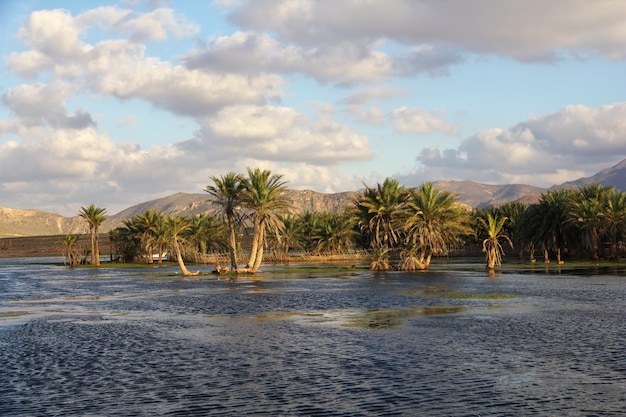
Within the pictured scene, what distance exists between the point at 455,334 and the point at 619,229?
6008cm

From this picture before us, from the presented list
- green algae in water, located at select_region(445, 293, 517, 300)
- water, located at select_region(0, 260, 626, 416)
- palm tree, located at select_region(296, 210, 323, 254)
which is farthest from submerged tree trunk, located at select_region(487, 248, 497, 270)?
palm tree, located at select_region(296, 210, 323, 254)

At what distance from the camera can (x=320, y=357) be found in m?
17.8

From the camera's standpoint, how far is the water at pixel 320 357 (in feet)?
42.0

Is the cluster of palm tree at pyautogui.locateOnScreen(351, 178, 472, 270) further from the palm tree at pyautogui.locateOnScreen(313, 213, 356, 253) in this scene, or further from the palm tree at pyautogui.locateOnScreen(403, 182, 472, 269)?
the palm tree at pyautogui.locateOnScreen(313, 213, 356, 253)

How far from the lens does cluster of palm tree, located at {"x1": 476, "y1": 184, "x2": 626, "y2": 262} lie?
239 feet

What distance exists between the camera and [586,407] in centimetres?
1220

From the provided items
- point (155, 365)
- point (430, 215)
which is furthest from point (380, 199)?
point (155, 365)

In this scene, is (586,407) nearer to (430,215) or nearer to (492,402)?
(492,402)

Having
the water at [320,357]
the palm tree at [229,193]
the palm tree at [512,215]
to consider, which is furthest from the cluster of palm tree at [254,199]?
the palm tree at [512,215]

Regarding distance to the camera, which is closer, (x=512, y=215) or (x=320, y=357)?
(x=320, y=357)

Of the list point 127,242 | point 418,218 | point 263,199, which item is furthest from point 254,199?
point 127,242

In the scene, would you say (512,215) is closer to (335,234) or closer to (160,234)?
(335,234)

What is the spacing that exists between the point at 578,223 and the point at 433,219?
22.9m

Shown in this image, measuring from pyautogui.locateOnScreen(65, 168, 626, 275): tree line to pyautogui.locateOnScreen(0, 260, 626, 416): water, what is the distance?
1028 inches
